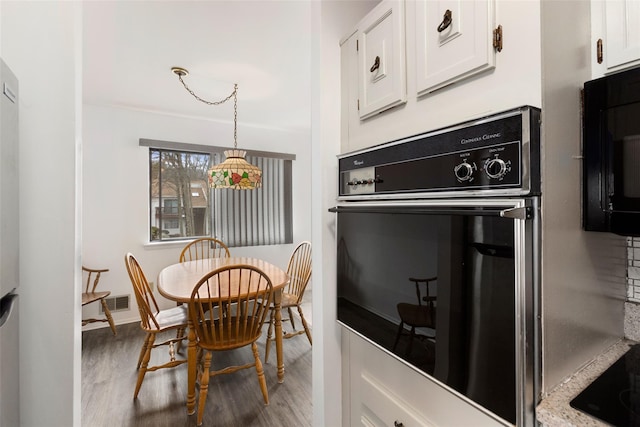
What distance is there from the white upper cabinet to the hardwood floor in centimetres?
222

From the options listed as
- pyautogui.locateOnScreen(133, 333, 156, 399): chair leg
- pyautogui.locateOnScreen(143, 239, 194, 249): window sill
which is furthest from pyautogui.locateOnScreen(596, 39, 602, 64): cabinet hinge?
pyautogui.locateOnScreen(143, 239, 194, 249): window sill

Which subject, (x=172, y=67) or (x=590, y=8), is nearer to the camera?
(x=590, y=8)

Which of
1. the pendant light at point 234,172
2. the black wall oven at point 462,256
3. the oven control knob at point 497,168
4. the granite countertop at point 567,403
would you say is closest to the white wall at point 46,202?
the black wall oven at point 462,256

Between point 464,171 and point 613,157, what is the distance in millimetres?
410

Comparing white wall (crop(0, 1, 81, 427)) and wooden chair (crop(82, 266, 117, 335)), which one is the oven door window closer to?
white wall (crop(0, 1, 81, 427))

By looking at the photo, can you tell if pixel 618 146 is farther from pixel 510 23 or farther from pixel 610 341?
pixel 610 341

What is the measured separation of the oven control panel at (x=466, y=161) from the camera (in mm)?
608

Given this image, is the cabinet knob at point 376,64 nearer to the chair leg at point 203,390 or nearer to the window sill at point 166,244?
the chair leg at point 203,390

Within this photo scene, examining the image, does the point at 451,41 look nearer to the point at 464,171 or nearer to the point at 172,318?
the point at 464,171

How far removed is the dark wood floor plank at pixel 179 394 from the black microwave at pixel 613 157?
6.30 ft

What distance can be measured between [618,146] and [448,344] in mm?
661

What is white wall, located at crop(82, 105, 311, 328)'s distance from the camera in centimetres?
328

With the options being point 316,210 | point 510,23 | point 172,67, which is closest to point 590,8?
point 510,23

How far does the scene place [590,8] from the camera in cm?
83
